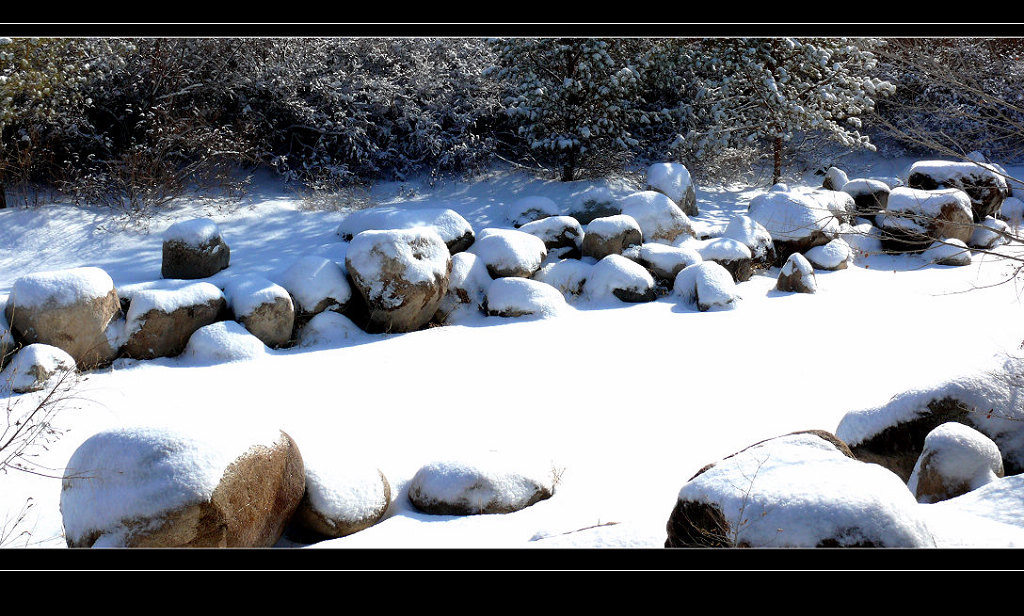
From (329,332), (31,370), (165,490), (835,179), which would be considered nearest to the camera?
(165,490)

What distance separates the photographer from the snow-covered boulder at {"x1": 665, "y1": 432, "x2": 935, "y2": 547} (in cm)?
206

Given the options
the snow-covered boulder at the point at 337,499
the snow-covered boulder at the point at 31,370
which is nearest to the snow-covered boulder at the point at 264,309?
the snow-covered boulder at the point at 31,370

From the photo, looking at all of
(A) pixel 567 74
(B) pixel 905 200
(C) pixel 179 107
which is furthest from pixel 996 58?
(C) pixel 179 107

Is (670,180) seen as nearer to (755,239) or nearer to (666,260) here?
(755,239)

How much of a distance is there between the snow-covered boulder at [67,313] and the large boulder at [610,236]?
4.73 m

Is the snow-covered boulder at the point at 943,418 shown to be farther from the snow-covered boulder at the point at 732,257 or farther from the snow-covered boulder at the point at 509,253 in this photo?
the snow-covered boulder at the point at 732,257

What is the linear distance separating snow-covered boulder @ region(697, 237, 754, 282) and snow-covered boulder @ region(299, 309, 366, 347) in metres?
3.95

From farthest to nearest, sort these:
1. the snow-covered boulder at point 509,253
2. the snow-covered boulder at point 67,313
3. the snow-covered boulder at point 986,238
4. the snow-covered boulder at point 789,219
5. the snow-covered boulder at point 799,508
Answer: the snow-covered boulder at point 986,238, the snow-covered boulder at point 789,219, the snow-covered boulder at point 509,253, the snow-covered boulder at point 67,313, the snow-covered boulder at point 799,508

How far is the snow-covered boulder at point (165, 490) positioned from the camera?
115 inches

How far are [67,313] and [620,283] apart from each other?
15.9ft

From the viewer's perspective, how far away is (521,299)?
7.08 metres

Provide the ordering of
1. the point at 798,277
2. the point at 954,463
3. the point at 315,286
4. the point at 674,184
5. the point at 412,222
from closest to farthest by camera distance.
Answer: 1. the point at 954,463
2. the point at 315,286
3. the point at 412,222
4. the point at 798,277
5. the point at 674,184

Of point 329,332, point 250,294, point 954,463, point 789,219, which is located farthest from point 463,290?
point 954,463
